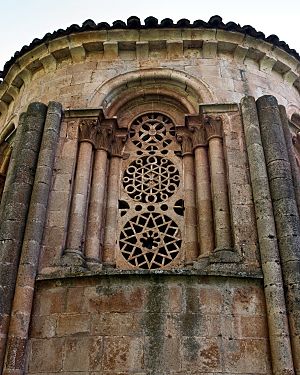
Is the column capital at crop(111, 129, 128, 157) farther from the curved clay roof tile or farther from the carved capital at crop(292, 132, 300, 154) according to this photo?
the carved capital at crop(292, 132, 300, 154)

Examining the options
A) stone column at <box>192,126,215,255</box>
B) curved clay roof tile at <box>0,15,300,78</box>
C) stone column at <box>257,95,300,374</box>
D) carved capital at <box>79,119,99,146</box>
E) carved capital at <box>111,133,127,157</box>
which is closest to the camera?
stone column at <box>257,95,300,374</box>

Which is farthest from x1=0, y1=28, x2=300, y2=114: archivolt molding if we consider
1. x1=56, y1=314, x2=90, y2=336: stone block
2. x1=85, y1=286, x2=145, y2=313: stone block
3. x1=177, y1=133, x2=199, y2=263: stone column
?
x1=56, y1=314, x2=90, y2=336: stone block

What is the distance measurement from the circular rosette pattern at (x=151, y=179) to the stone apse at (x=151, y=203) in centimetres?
2

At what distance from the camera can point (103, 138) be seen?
7.91 metres

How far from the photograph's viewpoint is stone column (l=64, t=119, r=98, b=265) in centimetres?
654

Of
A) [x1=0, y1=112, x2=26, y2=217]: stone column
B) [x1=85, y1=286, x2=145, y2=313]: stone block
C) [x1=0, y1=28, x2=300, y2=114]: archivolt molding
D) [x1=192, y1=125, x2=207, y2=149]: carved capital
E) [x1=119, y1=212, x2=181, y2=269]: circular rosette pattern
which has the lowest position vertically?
[x1=85, y1=286, x2=145, y2=313]: stone block

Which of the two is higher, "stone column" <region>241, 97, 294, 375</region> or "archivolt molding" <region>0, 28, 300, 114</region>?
"archivolt molding" <region>0, 28, 300, 114</region>

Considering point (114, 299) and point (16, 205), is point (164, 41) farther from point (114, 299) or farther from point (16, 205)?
point (114, 299)

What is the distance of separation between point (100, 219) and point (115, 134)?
1734 mm

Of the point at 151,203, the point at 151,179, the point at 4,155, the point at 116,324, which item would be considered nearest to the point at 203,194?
the point at 151,203

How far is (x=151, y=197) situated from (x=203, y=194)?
86 cm

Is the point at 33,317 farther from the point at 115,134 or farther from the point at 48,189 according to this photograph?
the point at 115,134

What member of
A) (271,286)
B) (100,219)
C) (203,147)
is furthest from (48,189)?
(271,286)

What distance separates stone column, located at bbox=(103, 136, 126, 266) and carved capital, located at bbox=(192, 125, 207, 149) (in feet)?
4.03
